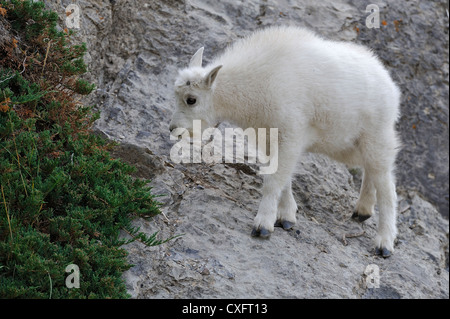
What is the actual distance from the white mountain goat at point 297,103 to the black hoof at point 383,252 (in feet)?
0.04

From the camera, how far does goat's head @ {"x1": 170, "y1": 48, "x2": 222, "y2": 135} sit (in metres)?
5.91

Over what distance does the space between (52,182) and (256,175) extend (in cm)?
286

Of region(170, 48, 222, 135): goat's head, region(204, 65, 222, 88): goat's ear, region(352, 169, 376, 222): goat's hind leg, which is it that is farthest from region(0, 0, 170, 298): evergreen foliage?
region(352, 169, 376, 222): goat's hind leg

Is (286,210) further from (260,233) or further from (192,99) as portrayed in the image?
(192,99)

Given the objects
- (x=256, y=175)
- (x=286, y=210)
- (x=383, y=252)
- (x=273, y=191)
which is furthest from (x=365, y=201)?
(x=273, y=191)

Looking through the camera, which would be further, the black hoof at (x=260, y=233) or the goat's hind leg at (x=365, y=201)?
the goat's hind leg at (x=365, y=201)

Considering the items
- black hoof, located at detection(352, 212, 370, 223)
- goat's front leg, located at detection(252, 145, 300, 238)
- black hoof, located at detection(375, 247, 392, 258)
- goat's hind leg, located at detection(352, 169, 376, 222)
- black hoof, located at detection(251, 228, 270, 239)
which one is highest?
goat's front leg, located at detection(252, 145, 300, 238)

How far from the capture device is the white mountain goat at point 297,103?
589 centimetres

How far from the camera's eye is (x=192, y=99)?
19.5 ft

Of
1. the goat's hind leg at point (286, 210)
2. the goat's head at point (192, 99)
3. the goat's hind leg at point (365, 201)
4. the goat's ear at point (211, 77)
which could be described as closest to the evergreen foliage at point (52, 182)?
the goat's head at point (192, 99)

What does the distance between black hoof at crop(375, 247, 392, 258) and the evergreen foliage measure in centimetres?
282

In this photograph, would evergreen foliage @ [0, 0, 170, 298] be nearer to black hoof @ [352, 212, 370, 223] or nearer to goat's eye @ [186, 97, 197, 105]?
goat's eye @ [186, 97, 197, 105]

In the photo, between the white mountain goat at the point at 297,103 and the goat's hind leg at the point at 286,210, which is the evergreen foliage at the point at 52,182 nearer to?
the white mountain goat at the point at 297,103
